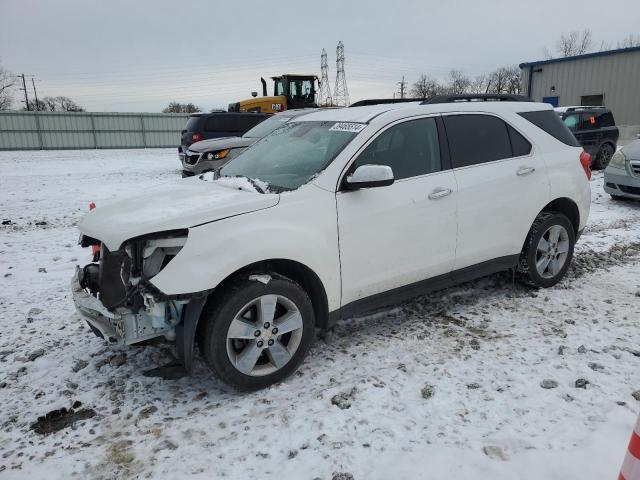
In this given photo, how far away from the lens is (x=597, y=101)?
82.2 ft

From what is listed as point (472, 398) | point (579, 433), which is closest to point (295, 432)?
point (472, 398)

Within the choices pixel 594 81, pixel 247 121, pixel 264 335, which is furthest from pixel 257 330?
pixel 594 81

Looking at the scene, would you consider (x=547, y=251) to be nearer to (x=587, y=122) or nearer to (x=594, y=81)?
(x=587, y=122)

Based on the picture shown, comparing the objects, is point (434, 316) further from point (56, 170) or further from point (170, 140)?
point (170, 140)

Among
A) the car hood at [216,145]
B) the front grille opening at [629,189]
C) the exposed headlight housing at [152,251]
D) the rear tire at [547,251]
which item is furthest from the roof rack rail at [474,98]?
the car hood at [216,145]

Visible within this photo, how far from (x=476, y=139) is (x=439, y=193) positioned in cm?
76

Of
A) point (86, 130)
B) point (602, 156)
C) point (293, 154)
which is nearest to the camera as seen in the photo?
point (293, 154)

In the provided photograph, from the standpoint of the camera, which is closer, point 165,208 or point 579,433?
point 579,433

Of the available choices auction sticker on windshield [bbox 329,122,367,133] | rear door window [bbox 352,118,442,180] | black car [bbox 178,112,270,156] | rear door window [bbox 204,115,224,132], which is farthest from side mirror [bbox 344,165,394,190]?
rear door window [bbox 204,115,224,132]

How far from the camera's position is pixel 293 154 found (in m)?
3.84

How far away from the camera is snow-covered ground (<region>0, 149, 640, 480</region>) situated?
2.48 m

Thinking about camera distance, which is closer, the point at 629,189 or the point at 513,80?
the point at 629,189

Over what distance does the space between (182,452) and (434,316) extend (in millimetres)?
2472

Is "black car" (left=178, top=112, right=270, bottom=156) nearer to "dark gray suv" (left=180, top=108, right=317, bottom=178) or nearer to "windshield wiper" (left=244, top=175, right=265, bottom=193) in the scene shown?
"dark gray suv" (left=180, top=108, right=317, bottom=178)
